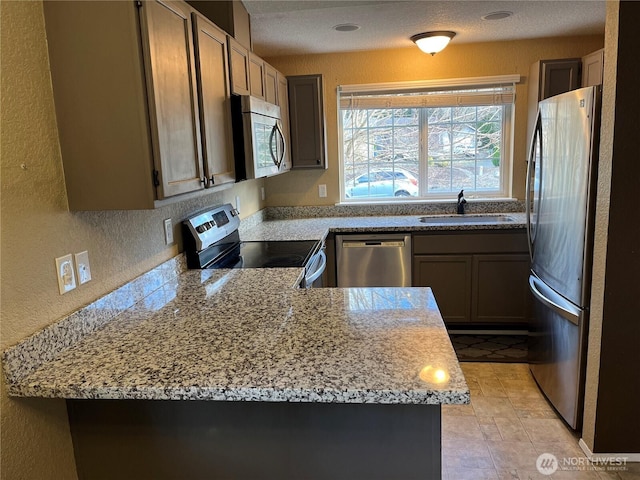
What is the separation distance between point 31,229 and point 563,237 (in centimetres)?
220

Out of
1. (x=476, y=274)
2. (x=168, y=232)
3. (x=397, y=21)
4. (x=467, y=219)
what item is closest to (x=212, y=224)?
(x=168, y=232)

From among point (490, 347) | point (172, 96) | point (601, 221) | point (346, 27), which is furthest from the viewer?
point (490, 347)

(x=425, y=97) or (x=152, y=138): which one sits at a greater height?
(x=425, y=97)

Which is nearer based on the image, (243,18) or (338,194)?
(243,18)

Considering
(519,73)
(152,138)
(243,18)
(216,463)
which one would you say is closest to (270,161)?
(243,18)

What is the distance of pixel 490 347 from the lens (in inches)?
132

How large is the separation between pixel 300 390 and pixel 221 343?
15.0 inches

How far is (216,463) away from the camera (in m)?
1.35

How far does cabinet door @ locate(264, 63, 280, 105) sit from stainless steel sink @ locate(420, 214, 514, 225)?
150 centimetres

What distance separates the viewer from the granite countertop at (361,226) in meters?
3.28

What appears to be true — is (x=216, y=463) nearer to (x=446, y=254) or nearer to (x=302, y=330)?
(x=302, y=330)

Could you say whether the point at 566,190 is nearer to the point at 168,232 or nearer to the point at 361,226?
the point at 361,226

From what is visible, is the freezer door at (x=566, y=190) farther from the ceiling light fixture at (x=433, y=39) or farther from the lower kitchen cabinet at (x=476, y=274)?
the ceiling light fixture at (x=433, y=39)

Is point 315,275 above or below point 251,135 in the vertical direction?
below
